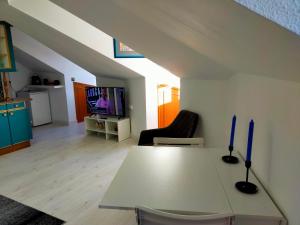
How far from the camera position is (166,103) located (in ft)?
14.9

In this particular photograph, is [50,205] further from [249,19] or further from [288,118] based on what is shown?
[249,19]

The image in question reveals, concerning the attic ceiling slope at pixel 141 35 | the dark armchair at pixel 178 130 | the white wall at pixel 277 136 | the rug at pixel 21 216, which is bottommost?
the rug at pixel 21 216

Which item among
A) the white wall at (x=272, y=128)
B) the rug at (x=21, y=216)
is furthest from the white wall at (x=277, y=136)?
the rug at (x=21, y=216)

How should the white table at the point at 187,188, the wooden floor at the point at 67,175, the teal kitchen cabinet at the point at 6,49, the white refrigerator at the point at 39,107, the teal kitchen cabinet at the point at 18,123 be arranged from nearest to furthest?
1. the white table at the point at 187,188
2. the wooden floor at the point at 67,175
3. the teal kitchen cabinet at the point at 6,49
4. the teal kitchen cabinet at the point at 18,123
5. the white refrigerator at the point at 39,107

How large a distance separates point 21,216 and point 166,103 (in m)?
3.01

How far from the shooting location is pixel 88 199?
259cm

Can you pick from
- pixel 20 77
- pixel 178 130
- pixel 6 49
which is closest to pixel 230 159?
pixel 178 130

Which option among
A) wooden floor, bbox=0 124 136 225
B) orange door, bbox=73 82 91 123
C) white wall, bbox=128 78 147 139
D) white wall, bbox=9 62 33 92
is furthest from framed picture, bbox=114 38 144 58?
white wall, bbox=9 62 33 92

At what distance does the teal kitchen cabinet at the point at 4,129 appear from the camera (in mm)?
3850

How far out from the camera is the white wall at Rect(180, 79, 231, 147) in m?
2.52

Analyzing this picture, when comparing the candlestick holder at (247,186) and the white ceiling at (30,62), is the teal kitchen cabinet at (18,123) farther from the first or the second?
the candlestick holder at (247,186)

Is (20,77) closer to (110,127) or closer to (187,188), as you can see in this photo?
(110,127)

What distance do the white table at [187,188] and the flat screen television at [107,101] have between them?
266cm

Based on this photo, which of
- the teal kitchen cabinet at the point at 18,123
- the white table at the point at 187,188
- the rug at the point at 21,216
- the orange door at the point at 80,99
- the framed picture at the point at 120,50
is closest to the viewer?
the white table at the point at 187,188
